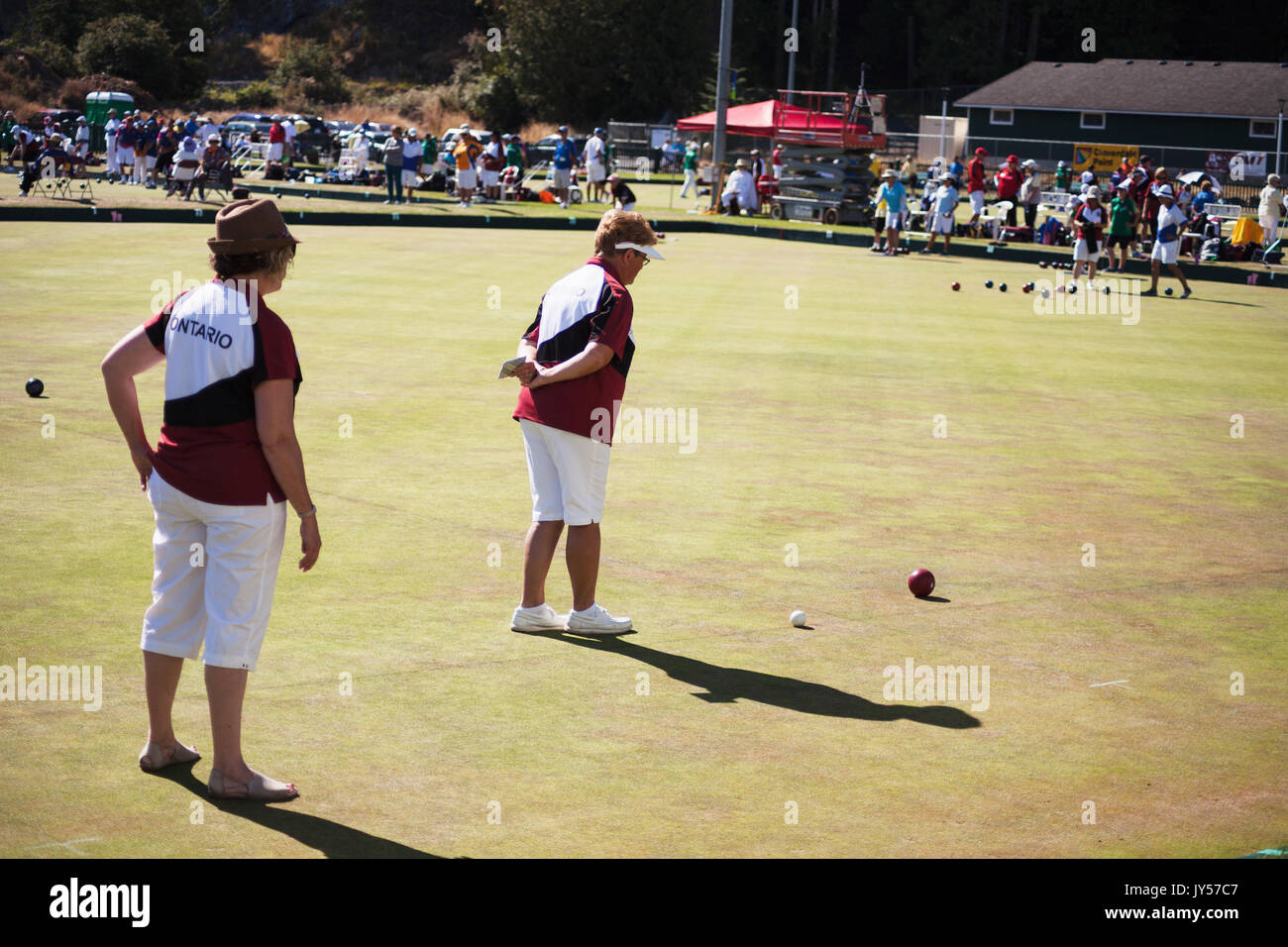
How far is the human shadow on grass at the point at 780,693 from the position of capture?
5.96 m

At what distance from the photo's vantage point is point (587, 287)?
651 centimetres

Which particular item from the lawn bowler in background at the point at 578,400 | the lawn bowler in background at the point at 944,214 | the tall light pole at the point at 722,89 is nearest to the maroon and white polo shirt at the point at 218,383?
the lawn bowler in background at the point at 578,400

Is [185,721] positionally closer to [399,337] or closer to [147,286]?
[399,337]

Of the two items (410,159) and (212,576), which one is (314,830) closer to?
(212,576)

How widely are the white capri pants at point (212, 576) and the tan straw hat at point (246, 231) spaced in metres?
0.80

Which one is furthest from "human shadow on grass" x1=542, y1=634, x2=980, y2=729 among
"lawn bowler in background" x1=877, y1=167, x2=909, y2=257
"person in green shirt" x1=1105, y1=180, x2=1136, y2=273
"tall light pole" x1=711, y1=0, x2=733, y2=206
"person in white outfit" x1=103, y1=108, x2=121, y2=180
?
"person in white outfit" x1=103, y1=108, x2=121, y2=180

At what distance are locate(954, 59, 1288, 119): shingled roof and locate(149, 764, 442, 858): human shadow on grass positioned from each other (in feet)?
203

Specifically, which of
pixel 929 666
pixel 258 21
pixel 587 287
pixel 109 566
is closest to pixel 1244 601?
pixel 929 666

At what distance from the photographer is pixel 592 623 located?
22.3ft

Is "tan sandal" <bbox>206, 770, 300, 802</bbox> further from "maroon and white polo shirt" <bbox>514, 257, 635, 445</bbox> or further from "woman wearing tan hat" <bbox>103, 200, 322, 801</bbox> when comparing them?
"maroon and white polo shirt" <bbox>514, 257, 635, 445</bbox>

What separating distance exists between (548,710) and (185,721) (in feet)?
4.69

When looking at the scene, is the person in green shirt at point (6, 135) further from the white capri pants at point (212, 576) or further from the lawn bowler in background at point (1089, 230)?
the white capri pants at point (212, 576)

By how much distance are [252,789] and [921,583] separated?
398cm

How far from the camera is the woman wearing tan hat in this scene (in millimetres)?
4512
